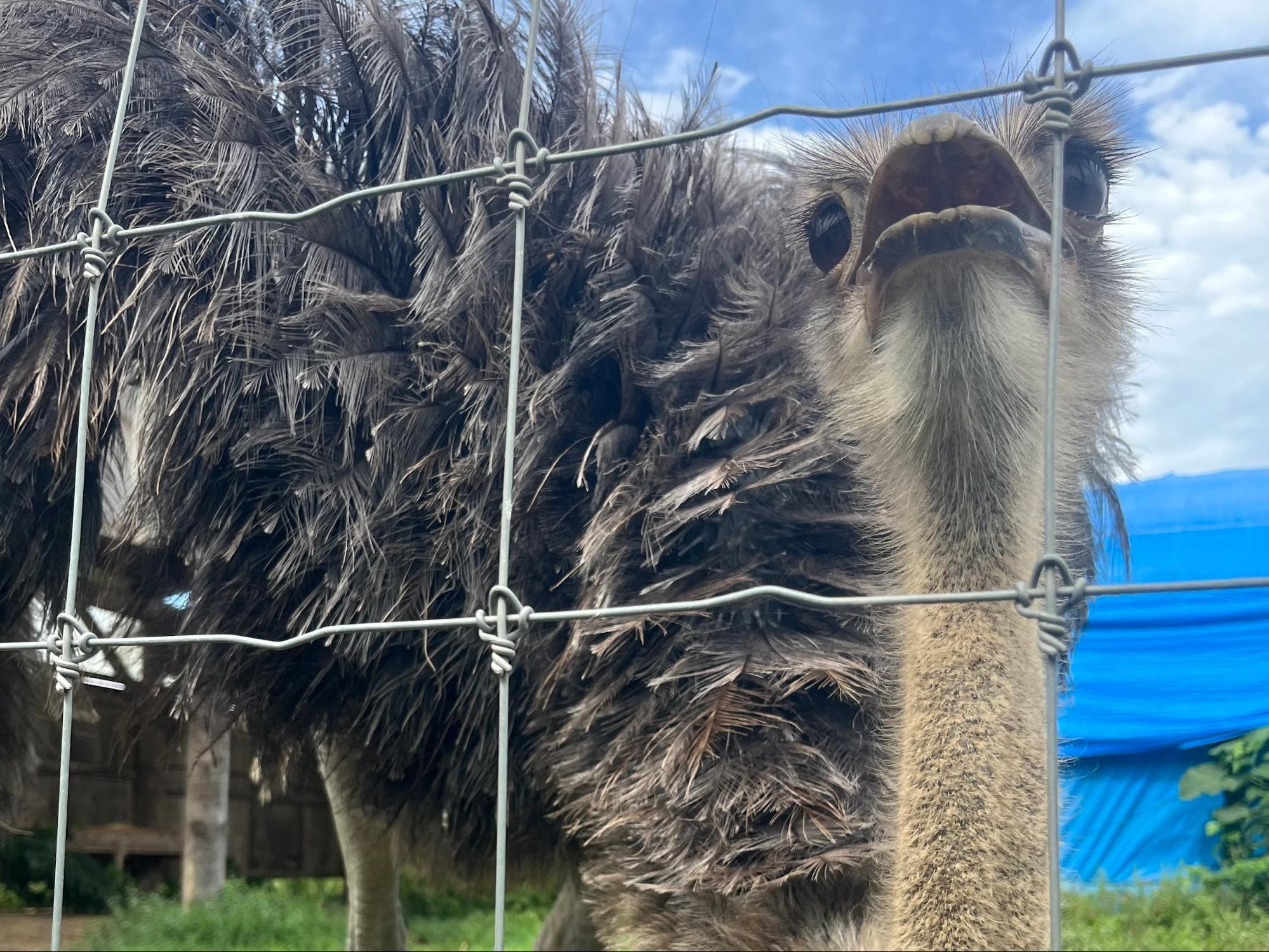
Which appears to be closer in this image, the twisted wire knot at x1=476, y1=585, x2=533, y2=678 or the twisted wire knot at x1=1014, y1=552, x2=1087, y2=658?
the twisted wire knot at x1=1014, y1=552, x2=1087, y2=658

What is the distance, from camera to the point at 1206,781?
2539 mm

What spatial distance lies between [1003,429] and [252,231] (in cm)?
117

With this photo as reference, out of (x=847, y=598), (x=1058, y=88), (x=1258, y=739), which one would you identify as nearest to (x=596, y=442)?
(x=847, y=598)

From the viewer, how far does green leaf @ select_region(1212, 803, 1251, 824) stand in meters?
2.46

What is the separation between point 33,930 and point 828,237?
13.2 ft

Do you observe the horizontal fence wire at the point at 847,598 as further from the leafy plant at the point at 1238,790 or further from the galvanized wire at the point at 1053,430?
the leafy plant at the point at 1238,790

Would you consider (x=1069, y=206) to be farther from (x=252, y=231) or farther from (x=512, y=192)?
(x=252, y=231)

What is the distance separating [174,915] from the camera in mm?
4949

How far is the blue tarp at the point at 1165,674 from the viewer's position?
7.75ft

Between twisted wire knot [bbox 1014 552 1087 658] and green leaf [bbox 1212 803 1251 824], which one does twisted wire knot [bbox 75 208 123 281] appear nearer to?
twisted wire knot [bbox 1014 552 1087 658]

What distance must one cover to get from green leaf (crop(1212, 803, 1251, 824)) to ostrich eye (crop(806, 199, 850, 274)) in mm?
1255

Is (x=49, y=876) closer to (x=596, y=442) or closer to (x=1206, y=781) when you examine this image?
(x=596, y=442)

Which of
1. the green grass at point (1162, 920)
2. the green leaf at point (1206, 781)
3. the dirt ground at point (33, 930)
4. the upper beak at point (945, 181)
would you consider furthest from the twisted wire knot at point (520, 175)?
the dirt ground at point (33, 930)

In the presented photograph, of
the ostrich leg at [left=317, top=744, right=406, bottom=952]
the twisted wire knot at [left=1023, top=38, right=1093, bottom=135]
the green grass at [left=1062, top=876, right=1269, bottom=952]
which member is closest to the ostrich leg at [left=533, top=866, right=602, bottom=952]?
the ostrich leg at [left=317, top=744, right=406, bottom=952]
